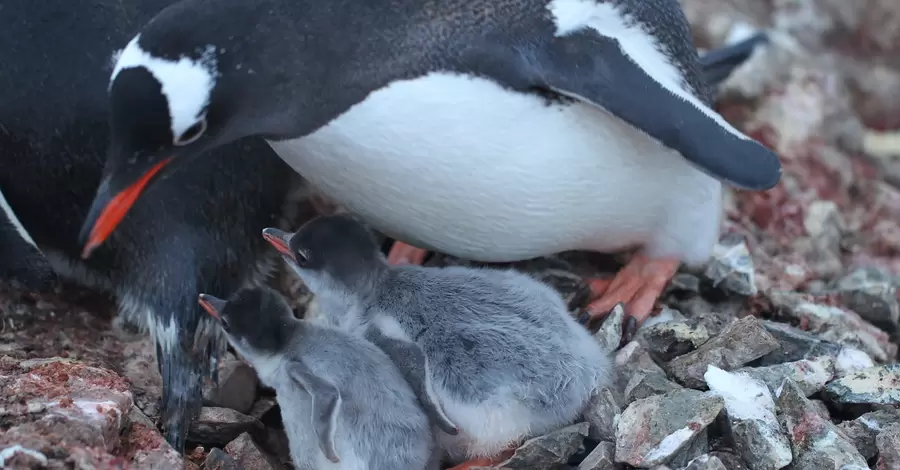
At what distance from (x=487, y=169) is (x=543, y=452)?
42 cm

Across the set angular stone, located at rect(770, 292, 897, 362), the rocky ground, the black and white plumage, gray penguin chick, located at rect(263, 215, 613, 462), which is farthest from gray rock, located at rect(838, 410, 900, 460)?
the black and white plumage

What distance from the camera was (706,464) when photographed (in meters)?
1.35

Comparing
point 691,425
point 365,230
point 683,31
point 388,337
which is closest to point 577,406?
point 691,425

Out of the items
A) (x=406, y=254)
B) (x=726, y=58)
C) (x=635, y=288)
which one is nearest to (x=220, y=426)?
(x=406, y=254)

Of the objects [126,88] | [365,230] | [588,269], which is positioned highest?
[126,88]

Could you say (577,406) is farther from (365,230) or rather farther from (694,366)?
(365,230)

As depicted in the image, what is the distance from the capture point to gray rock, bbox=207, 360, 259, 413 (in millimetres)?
1688

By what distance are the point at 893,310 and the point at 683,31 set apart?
698 millimetres

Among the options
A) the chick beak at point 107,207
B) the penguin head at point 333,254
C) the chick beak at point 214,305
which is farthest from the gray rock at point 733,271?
the chick beak at point 107,207

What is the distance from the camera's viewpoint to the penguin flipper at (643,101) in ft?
4.93

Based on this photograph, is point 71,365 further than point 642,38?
No

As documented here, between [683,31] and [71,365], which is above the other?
[683,31]

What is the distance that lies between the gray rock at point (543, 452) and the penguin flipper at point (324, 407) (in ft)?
0.83

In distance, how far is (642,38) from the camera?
1.69 meters
